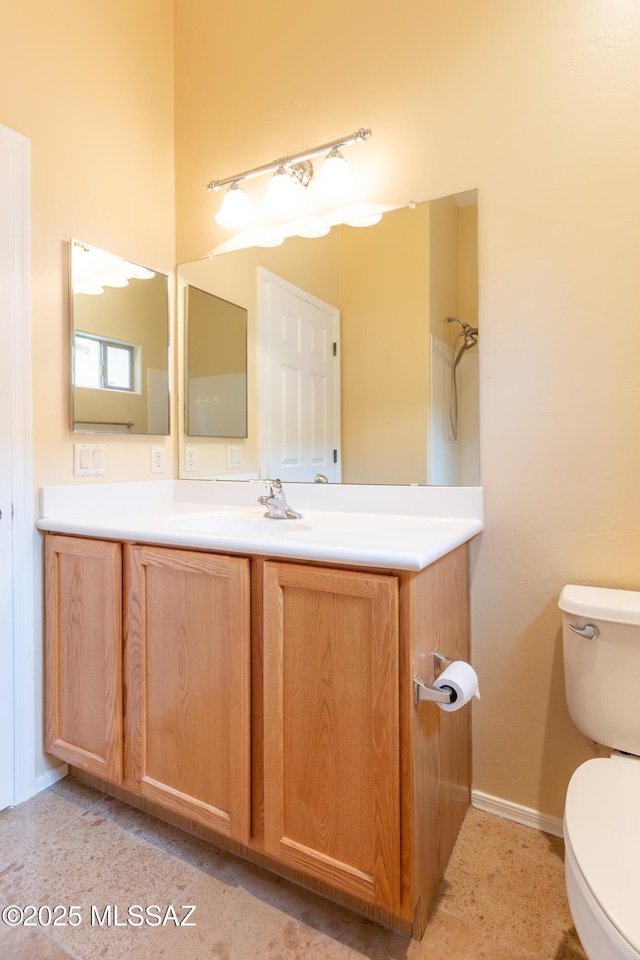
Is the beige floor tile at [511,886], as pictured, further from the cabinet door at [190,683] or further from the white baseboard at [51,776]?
the white baseboard at [51,776]

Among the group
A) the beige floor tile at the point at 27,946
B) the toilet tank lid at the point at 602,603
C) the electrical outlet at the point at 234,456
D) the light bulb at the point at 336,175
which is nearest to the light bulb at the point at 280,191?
the light bulb at the point at 336,175

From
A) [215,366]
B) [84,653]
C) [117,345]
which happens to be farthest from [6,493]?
[215,366]

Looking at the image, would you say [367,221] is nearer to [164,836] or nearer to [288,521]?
[288,521]

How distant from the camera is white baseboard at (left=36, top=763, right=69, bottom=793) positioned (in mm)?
1508

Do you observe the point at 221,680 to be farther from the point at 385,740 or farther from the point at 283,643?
the point at 385,740

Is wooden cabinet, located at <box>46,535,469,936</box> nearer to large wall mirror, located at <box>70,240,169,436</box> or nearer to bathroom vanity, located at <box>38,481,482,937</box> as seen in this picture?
bathroom vanity, located at <box>38,481,482,937</box>

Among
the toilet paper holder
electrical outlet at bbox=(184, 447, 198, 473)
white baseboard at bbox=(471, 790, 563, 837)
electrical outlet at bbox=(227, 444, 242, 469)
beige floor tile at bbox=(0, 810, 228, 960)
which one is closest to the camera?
the toilet paper holder

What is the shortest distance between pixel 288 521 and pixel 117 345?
0.87 metres

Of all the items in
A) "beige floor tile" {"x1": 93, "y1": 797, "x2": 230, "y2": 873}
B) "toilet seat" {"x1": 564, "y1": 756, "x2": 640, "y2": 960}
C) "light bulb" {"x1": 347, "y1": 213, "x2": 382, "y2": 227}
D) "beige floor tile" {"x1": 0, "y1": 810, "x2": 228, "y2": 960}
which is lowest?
"beige floor tile" {"x1": 93, "y1": 797, "x2": 230, "y2": 873}

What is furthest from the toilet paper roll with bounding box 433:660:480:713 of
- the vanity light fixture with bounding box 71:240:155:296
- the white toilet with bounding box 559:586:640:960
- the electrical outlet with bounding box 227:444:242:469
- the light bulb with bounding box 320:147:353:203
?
the vanity light fixture with bounding box 71:240:155:296

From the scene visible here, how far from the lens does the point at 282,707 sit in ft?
3.51

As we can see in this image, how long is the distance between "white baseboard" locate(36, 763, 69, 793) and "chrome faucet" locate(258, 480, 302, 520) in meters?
1.04

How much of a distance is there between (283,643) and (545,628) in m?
0.74

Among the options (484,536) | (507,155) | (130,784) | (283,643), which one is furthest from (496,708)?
(507,155)
